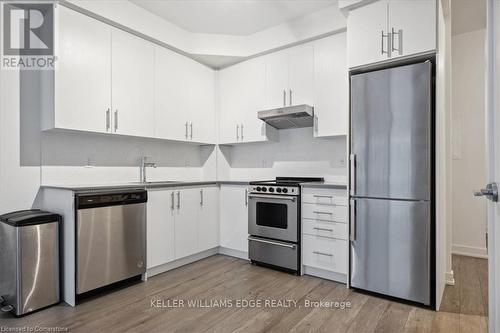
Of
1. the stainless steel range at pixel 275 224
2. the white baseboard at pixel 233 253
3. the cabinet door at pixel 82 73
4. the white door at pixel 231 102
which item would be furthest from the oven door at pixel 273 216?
A: the cabinet door at pixel 82 73

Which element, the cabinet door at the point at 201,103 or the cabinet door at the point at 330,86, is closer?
the cabinet door at the point at 330,86

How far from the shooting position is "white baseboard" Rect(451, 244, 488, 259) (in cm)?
373

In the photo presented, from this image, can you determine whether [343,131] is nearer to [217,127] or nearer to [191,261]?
[217,127]

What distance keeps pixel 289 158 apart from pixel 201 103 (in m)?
1.40

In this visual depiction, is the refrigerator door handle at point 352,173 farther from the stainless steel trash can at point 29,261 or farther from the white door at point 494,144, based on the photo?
the stainless steel trash can at point 29,261

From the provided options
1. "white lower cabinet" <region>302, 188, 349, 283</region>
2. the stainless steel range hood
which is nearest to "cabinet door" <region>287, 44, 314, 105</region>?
the stainless steel range hood

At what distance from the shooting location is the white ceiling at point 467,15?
3246 millimetres

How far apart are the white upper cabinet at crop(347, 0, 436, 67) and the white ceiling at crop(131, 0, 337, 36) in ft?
2.03

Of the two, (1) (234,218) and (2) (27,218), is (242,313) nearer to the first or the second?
(1) (234,218)

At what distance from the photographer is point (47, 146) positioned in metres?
2.82

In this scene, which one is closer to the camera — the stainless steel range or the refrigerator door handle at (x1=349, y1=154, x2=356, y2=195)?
the refrigerator door handle at (x1=349, y1=154, x2=356, y2=195)

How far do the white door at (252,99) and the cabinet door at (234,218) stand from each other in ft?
2.43

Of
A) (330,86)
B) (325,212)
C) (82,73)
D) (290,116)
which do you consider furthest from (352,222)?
(82,73)

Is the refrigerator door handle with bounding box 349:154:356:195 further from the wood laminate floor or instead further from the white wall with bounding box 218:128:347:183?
the wood laminate floor
